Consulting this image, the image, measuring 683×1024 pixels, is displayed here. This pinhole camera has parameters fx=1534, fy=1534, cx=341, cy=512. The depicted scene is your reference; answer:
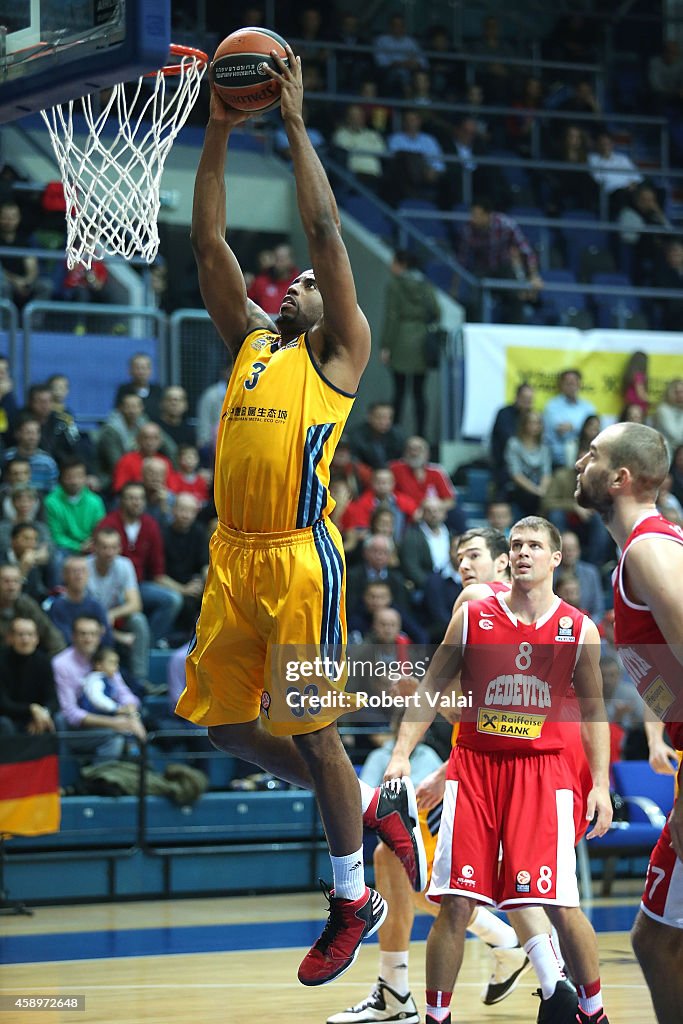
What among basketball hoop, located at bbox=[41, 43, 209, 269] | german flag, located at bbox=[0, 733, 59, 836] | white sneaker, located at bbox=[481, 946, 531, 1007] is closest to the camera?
basketball hoop, located at bbox=[41, 43, 209, 269]

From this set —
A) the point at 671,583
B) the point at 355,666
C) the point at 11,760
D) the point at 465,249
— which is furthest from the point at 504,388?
the point at 671,583

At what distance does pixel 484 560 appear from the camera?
680cm

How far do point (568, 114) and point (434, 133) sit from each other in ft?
6.18

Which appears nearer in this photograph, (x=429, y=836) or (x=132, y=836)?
(x=429, y=836)

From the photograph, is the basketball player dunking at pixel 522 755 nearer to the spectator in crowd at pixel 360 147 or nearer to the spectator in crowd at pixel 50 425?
the spectator in crowd at pixel 50 425

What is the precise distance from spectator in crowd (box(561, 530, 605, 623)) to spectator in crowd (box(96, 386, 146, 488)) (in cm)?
353

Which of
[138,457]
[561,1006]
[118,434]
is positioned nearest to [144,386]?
[118,434]

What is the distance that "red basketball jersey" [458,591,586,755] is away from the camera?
6.00m

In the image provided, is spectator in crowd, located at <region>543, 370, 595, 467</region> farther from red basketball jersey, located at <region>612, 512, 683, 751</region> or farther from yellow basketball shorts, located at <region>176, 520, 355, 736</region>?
red basketball jersey, located at <region>612, 512, 683, 751</region>

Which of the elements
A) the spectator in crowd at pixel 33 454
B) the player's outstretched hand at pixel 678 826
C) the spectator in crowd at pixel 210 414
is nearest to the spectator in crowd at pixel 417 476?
the spectator in crowd at pixel 210 414

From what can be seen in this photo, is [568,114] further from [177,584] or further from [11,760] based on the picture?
[11,760]

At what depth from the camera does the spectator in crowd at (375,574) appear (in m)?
11.5

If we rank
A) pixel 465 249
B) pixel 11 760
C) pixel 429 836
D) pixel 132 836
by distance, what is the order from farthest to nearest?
pixel 465 249 < pixel 132 836 < pixel 11 760 < pixel 429 836

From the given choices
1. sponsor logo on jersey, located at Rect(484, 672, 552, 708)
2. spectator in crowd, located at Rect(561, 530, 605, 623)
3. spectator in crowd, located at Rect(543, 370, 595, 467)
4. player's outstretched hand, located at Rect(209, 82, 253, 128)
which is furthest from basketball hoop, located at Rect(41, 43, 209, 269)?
spectator in crowd, located at Rect(543, 370, 595, 467)
